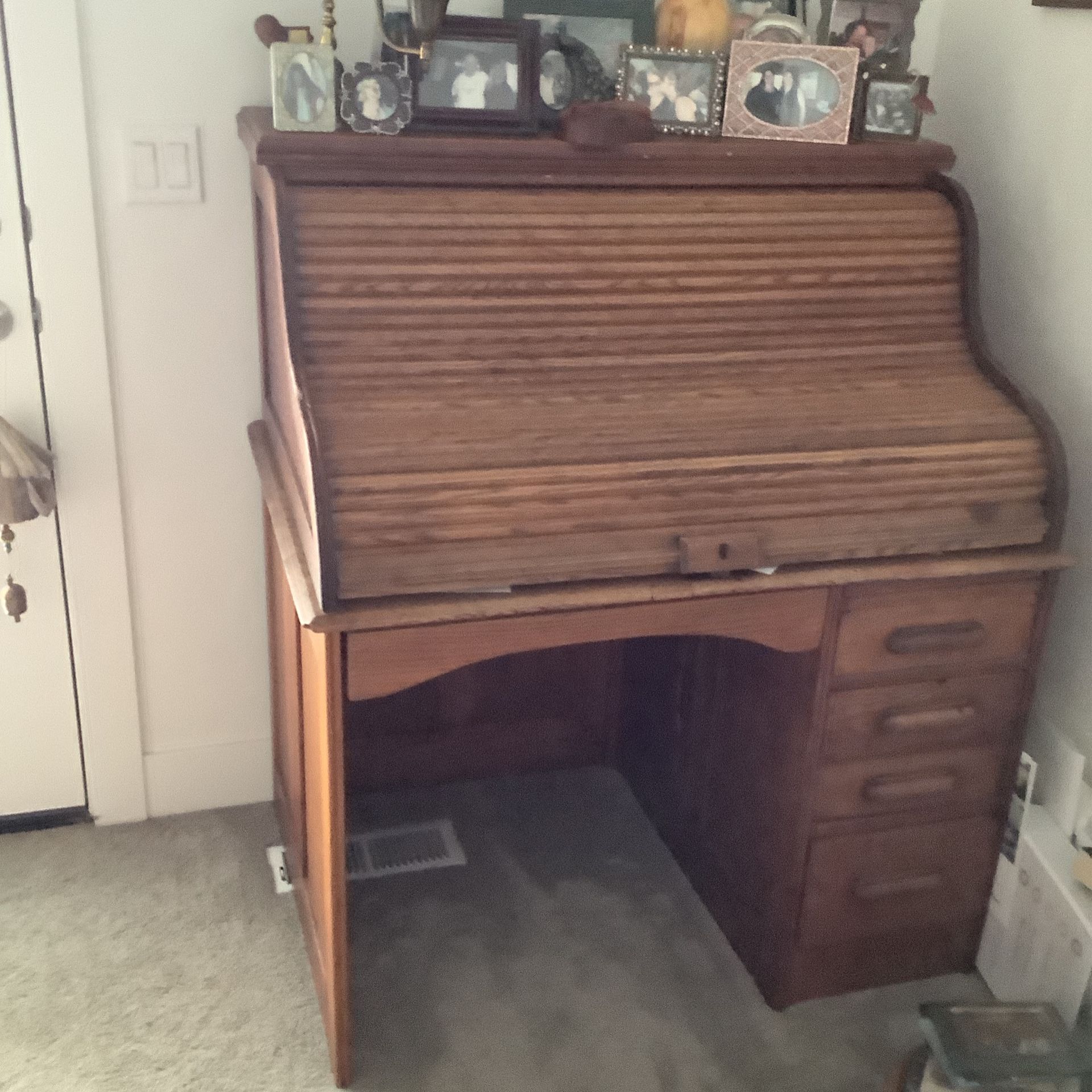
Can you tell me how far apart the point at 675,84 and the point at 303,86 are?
51 centimetres

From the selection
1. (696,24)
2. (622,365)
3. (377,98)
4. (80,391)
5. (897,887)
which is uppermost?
(696,24)

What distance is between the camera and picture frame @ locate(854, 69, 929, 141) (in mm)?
1711

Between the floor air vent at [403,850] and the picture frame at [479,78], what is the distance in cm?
120

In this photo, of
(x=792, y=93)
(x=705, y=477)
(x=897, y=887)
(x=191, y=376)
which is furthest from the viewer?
A: (x=191, y=376)

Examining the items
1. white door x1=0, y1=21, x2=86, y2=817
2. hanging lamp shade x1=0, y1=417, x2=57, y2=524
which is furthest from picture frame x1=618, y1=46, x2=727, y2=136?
hanging lamp shade x1=0, y1=417, x2=57, y2=524

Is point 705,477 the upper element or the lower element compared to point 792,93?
lower

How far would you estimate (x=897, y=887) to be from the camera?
1.78 metres

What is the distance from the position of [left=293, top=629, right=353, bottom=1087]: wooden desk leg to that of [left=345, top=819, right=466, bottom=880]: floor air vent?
0.79 feet

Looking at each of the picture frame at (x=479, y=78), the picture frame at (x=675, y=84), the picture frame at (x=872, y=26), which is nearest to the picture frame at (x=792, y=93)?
the picture frame at (x=675, y=84)

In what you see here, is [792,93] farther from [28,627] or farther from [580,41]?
[28,627]

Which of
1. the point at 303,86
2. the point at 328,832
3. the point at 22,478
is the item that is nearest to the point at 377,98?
the point at 303,86

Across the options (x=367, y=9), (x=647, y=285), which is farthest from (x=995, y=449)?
(x=367, y=9)

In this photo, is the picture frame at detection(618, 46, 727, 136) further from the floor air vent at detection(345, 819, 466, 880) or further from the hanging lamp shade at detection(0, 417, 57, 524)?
the floor air vent at detection(345, 819, 466, 880)

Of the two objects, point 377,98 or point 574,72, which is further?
point 574,72
